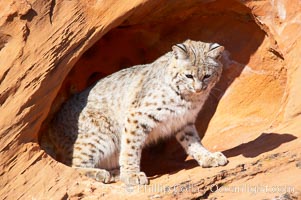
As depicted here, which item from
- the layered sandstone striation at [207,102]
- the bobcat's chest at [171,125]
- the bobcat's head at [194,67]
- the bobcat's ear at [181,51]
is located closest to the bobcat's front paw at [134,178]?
the layered sandstone striation at [207,102]

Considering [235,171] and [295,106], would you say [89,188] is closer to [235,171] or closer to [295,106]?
[235,171]

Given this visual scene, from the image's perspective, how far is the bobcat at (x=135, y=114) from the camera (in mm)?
6195

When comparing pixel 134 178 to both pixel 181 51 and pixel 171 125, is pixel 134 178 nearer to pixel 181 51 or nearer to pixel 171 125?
pixel 171 125

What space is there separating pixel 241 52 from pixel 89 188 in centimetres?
247

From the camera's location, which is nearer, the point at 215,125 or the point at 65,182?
the point at 65,182

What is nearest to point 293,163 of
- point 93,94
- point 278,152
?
Result: point 278,152

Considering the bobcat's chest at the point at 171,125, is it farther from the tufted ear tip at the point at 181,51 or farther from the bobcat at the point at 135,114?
the tufted ear tip at the point at 181,51

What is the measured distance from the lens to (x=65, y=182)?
590cm

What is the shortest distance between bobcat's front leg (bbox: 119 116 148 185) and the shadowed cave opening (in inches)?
25.9

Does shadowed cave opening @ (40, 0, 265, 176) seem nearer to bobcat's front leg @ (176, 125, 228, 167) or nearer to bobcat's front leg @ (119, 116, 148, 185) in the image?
bobcat's front leg @ (176, 125, 228, 167)

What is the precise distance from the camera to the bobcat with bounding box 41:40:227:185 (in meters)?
6.20

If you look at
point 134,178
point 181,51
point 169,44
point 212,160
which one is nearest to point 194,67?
point 181,51

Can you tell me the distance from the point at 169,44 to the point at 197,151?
1.72 metres

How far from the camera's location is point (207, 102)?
294 inches
